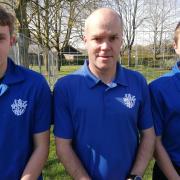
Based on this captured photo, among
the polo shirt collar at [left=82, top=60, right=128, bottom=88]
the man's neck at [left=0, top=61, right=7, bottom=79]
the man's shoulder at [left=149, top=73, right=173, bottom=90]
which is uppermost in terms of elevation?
the man's neck at [left=0, top=61, right=7, bottom=79]

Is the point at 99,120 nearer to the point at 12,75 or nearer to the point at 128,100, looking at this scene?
the point at 128,100

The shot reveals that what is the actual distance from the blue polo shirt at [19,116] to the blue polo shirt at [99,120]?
0.43ft

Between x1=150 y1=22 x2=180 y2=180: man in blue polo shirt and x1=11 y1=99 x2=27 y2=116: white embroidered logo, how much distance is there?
103cm

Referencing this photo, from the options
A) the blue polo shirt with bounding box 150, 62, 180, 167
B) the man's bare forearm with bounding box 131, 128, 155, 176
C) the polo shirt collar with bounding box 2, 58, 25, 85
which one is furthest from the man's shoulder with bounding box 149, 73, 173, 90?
the polo shirt collar with bounding box 2, 58, 25, 85

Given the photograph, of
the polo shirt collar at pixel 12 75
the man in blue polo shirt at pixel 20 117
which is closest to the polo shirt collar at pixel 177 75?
the man in blue polo shirt at pixel 20 117

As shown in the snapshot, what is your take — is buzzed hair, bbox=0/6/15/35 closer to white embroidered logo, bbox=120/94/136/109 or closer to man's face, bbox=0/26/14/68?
man's face, bbox=0/26/14/68

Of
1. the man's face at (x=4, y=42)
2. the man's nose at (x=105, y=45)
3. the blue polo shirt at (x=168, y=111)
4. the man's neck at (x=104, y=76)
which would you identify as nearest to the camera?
the man's face at (x=4, y=42)

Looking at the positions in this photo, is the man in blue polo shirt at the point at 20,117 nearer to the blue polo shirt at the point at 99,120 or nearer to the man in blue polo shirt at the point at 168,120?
the blue polo shirt at the point at 99,120

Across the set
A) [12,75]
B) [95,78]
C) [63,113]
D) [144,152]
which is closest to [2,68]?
[12,75]

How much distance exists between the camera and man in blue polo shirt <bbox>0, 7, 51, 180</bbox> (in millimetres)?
2582

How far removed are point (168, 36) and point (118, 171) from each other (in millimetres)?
19457

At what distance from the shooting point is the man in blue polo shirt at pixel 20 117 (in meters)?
2.58

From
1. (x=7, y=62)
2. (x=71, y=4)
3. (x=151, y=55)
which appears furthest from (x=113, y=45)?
(x=151, y=55)

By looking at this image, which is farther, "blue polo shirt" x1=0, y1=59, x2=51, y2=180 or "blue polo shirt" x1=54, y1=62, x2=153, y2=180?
"blue polo shirt" x1=54, y1=62, x2=153, y2=180
